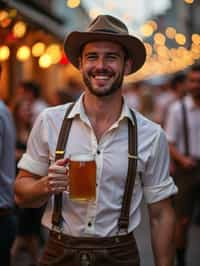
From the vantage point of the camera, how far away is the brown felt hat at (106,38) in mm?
4078

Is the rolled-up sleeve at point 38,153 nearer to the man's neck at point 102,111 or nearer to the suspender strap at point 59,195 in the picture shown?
the suspender strap at point 59,195

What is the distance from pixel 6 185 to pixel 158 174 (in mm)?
1252

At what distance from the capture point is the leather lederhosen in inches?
155

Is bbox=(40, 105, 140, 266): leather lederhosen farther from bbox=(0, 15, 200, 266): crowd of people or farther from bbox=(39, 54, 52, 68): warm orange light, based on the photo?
bbox=(39, 54, 52, 68): warm orange light

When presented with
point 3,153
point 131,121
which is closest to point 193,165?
point 3,153

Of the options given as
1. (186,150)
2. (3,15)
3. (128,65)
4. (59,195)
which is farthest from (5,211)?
(3,15)

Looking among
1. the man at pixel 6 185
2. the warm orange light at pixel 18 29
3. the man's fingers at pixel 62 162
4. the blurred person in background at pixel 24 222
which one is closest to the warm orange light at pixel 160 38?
the warm orange light at pixel 18 29

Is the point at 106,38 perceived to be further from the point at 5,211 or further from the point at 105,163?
the point at 5,211

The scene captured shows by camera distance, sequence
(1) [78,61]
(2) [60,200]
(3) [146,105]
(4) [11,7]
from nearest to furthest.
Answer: (2) [60,200], (1) [78,61], (4) [11,7], (3) [146,105]

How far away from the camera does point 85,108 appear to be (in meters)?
4.18

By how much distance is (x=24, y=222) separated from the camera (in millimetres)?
7875

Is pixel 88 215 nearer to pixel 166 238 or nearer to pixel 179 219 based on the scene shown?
pixel 166 238

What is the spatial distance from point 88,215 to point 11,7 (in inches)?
304

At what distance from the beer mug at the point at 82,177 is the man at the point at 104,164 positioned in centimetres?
18
